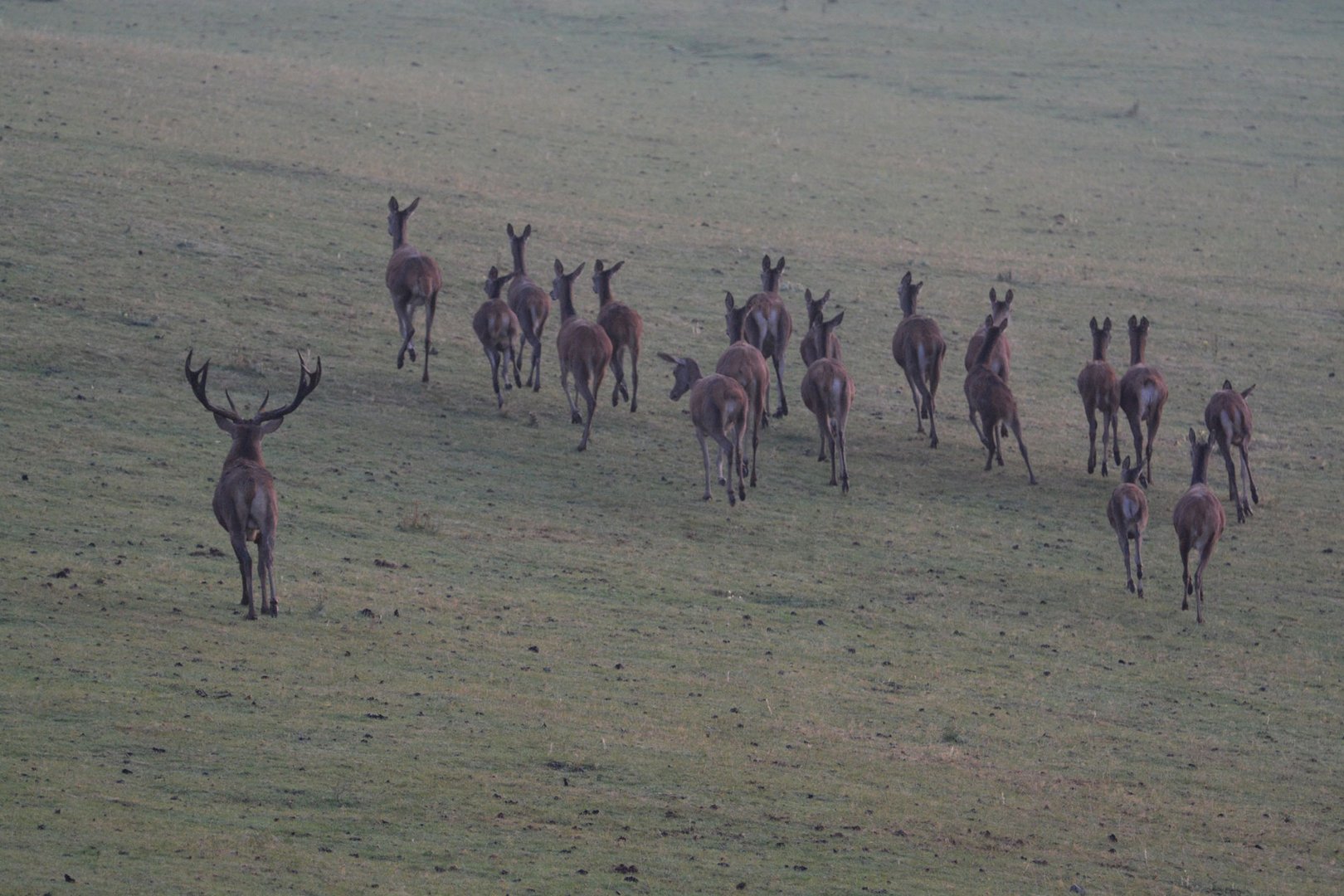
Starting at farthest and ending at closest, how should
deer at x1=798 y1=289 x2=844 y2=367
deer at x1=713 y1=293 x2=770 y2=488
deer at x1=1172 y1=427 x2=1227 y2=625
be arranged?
deer at x1=798 y1=289 x2=844 y2=367 < deer at x1=713 y1=293 x2=770 y2=488 < deer at x1=1172 y1=427 x2=1227 y2=625

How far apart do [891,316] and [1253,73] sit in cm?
2830

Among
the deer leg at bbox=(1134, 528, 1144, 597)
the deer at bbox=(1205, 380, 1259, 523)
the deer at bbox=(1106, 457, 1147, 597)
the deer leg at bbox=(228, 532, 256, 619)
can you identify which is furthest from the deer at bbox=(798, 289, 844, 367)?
the deer leg at bbox=(228, 532, 256, 619)

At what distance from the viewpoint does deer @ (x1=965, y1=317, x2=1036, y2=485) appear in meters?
19.0

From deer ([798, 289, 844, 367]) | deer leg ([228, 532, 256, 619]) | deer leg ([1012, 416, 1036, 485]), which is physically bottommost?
deer leg ([228, 532, 256, 619])

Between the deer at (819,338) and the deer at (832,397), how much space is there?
1353 millimetres

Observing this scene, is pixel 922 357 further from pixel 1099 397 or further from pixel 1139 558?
pixel 1139 558

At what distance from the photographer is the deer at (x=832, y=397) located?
1838 centimetres

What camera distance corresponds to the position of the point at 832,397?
18.4m

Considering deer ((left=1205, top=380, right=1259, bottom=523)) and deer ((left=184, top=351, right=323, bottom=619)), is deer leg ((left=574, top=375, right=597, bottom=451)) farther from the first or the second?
deer ((left=1205, top=380, right=1259, bottom=523))

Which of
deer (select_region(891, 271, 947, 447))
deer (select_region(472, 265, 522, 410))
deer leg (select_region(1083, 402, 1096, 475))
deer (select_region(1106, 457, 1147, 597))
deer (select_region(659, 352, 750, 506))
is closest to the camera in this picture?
deer (select_region(1106, 457, 1147, 597))

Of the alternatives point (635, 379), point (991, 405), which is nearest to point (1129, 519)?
point (991, 405)

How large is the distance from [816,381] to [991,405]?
2019mm

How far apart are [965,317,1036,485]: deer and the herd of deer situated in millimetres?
18

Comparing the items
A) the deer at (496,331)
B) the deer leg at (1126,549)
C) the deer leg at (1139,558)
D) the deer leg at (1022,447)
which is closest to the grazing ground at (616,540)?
the deer leg at (1139,558)
